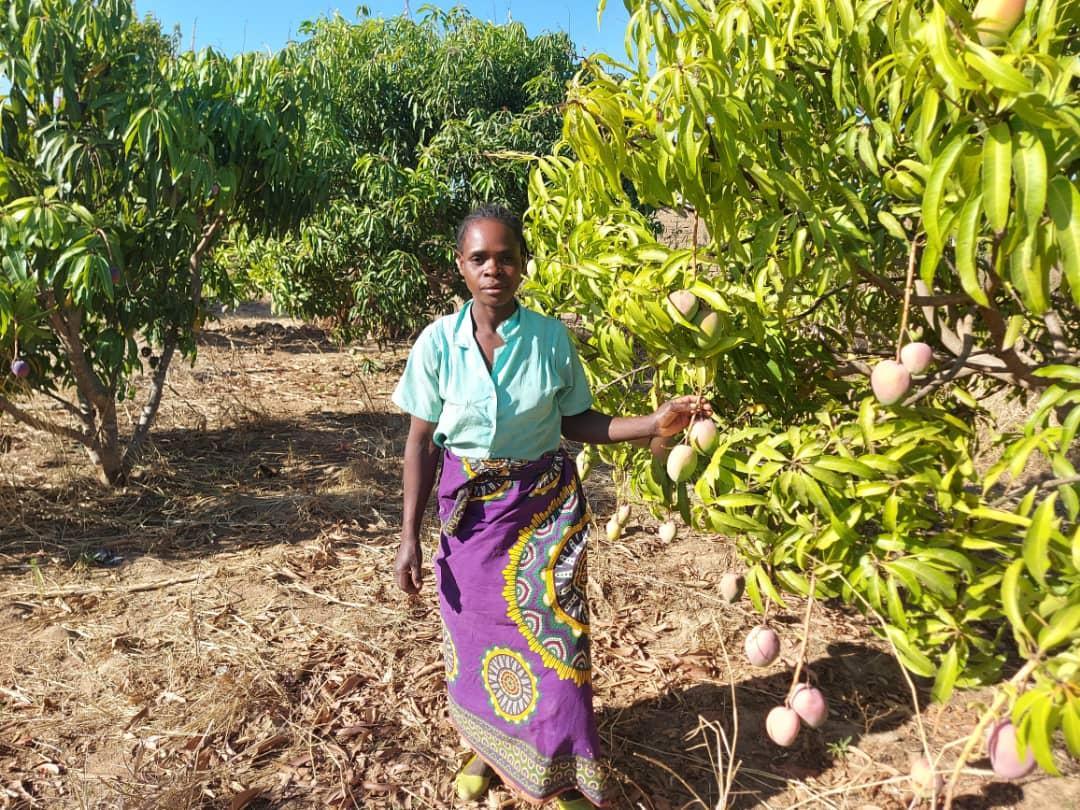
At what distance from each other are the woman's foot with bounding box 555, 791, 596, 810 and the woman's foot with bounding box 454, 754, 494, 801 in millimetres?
210

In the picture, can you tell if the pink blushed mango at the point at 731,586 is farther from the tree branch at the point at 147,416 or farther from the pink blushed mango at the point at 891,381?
the tree branch at the point at 147,416

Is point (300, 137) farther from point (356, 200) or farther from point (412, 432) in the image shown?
point (412, 432)

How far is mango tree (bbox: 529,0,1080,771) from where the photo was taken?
99 centimetres

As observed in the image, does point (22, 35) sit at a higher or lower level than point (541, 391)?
higher

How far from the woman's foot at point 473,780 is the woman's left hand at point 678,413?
104 cm

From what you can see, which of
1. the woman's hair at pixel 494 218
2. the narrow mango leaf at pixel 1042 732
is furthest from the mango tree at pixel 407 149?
the narrow mango leaf at pixel 1042 732

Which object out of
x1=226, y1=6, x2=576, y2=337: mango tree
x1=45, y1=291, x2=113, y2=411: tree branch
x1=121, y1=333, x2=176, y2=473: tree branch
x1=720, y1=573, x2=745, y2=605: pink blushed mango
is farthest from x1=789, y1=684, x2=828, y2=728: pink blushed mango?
x1=226, y1=6, x2=576, y2=337: mango tree

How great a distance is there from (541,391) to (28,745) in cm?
180

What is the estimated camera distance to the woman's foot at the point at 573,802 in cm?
194

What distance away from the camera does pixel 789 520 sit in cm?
149

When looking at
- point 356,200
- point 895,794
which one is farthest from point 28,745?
point 356,200

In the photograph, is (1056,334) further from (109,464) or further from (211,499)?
(109,464)

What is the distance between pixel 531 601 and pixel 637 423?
481 mm

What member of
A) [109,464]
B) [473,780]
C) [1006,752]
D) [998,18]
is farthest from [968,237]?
[109,464]
